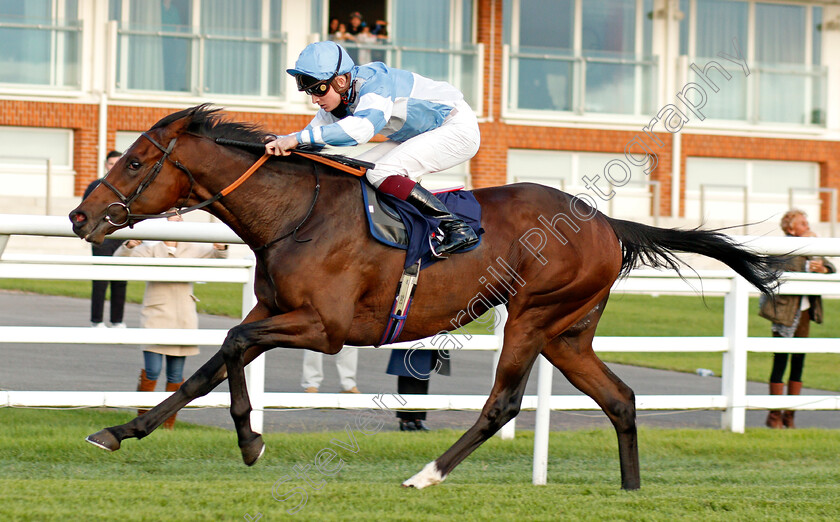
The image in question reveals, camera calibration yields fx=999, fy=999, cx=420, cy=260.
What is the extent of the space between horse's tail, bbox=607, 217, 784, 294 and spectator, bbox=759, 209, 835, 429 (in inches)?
76.0

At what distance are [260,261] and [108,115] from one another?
15196 mm

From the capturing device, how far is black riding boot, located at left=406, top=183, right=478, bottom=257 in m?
4.77

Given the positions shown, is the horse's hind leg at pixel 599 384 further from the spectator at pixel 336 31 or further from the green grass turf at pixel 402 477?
the spectator at pixel 336 31

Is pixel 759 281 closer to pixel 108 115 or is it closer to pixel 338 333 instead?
pixel 338 333

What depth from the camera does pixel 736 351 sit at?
22.6 feet

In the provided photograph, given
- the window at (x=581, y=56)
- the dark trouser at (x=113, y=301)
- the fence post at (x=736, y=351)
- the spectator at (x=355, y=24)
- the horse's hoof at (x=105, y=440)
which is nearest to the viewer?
the horse's hoof at (x=105, y=440)

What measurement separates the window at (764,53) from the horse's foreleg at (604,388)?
57.3 ft

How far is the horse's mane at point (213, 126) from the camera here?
4.67m

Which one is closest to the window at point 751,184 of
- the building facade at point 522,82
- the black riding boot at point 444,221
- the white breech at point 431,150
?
the building facade at point 522,82

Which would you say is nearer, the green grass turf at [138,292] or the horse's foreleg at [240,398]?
the horse's foreleg at [240,398]

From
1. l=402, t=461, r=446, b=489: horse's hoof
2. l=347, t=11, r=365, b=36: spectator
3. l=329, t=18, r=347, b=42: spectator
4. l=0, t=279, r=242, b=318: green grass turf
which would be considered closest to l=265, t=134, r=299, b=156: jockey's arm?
l=402, t=461, r=446, b=489: horse's hoof

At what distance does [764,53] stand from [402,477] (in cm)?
1982

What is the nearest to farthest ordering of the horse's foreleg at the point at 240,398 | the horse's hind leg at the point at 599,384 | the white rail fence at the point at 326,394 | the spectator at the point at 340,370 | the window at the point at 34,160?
the horse's foreleg at the point at 240,398 < the horse's hind leg at the point at 599,384 < the white rail fence at the point at 326,394 < the spectator at the point at 340,370 < the window at the point at 34,160

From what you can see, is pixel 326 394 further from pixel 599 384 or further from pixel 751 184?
pixel 751 184
